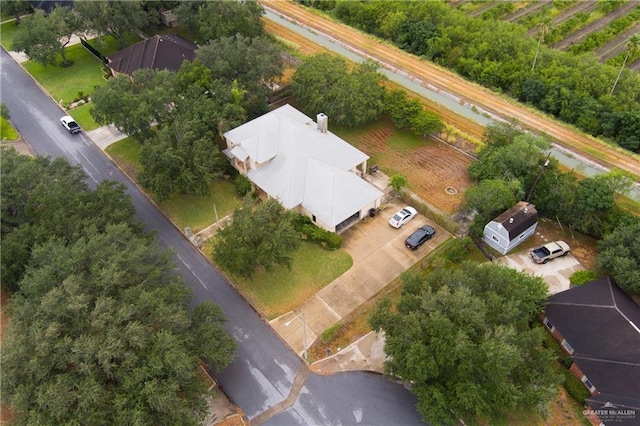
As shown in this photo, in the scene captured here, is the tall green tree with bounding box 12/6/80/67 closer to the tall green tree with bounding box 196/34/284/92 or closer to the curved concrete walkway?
the tall green tree with bounding box 196/34/284/92

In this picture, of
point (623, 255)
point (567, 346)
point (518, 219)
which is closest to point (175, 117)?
point (518, 219)

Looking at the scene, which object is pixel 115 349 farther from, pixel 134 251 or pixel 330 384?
pixel 330 384

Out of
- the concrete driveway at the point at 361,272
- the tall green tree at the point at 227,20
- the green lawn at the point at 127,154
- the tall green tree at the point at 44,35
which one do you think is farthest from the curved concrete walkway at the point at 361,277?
the tall green tree at the point at 44,35

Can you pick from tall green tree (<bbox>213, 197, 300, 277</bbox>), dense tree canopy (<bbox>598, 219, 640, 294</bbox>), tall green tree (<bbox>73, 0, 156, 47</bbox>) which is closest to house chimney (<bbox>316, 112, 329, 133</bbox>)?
tall green tree (<bbox>213, 197, 300, 277</bbox>)

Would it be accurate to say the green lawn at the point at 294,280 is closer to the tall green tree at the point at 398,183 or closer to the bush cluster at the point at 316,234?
the bush cluster at the point at 316,234

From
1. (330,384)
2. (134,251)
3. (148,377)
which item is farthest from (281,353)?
(134,251)
